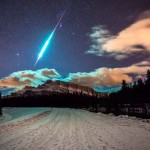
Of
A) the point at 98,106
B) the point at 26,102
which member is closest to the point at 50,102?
the point at 26,102

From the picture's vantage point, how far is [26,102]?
634 feet

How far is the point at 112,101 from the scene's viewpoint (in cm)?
4597

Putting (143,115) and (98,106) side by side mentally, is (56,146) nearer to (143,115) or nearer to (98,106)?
(143,115)

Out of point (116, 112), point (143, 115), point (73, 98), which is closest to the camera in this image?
point (143, 115)

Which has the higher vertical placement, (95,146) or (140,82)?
(140,82)

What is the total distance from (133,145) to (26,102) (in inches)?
7305

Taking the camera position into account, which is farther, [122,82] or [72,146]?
[122,82]

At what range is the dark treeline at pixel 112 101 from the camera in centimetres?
3190

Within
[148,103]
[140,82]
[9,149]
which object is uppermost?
[140,82]

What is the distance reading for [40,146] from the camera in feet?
39.2

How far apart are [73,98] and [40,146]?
145 meters

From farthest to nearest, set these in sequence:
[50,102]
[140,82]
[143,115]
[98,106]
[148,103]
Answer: [50,102], [140,82], [98,106], [148,103], [143,115]

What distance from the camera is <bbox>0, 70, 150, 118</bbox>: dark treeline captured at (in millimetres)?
31898

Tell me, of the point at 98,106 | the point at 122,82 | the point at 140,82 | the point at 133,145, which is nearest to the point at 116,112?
the point at 98,106
